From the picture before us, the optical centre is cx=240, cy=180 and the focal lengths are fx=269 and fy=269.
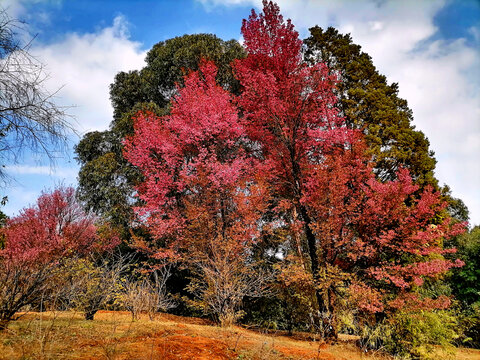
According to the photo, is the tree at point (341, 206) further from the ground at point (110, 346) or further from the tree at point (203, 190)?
the ground at point (110, 346)

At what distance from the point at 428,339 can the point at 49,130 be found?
9.55 metres

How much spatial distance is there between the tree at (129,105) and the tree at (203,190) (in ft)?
7.52

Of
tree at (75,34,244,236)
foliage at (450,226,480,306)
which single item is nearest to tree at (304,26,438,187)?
tree at (75,34,244,236)

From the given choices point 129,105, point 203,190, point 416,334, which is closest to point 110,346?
point 203,190

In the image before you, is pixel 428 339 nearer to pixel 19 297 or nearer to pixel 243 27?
pixel 19 297

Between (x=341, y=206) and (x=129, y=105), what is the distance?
14.0 meters

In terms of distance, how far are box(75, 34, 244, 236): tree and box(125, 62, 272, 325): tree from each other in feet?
7.52

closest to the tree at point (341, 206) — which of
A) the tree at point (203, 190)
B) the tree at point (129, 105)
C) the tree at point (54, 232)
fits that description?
the tree at point (203, 190)

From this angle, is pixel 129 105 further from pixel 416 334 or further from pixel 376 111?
pixel 416 334

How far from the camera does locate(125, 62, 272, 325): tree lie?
9508mm

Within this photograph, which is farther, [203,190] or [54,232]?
[54,232]

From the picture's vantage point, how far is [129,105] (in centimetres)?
1642

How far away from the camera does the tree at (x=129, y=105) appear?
560 inches

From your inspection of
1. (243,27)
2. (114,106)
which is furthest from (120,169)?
(243,27)
